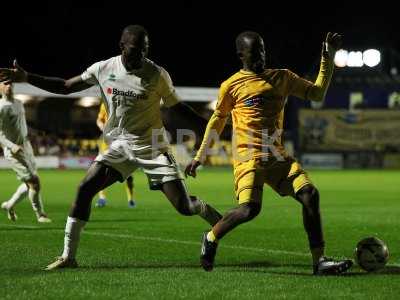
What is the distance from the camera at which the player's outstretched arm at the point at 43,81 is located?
8.50m

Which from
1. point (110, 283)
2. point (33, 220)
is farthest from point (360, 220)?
point (110, 283)

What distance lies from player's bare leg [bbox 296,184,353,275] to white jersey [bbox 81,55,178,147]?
1704mm

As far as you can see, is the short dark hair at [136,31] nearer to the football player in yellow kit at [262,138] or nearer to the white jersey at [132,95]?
the white jersey at [132,95]

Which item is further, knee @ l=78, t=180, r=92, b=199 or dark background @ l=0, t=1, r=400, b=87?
dark background @ l=0, t=1, r=400, b=87

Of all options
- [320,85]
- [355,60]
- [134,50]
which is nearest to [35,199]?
[134,50]

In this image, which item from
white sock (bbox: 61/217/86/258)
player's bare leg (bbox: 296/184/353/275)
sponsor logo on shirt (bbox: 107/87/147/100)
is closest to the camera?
player's bare leg (bbox: 296/184/353/275)

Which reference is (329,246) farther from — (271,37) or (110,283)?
(271,37)

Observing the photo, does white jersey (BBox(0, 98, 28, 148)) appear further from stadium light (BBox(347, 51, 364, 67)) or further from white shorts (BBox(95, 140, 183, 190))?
stadium light (BBox(347, 51, 364, 67))

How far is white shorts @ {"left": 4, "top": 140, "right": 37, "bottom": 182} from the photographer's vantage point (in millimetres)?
14438

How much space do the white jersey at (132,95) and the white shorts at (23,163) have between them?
569cm

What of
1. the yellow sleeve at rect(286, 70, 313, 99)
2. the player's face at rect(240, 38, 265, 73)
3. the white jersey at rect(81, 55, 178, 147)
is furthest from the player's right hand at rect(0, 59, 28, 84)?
the yellow sleeve at rect(286, 70, 313, 99)

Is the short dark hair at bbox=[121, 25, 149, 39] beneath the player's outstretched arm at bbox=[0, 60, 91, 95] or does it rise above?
above

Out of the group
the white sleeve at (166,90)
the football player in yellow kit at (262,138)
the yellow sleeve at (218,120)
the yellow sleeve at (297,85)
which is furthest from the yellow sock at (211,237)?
the yellow sleeve at (297,85)

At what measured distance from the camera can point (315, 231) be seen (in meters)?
8.44
